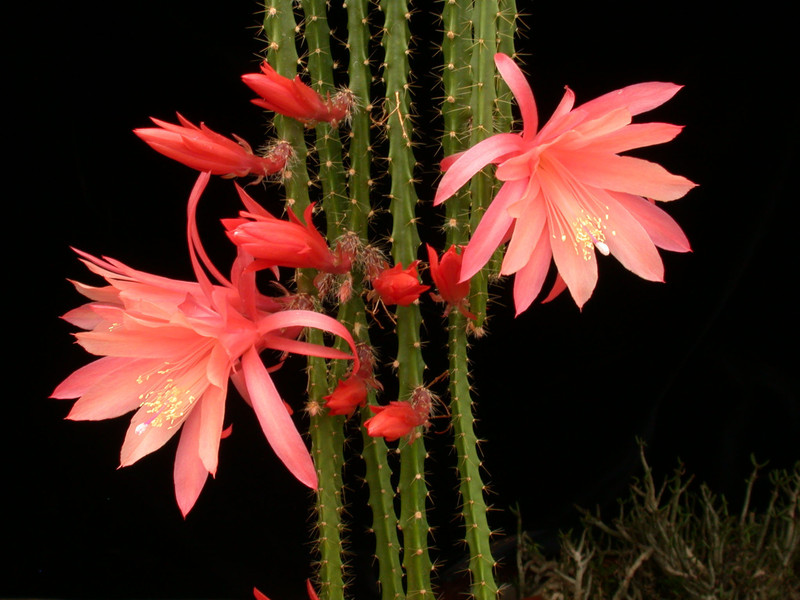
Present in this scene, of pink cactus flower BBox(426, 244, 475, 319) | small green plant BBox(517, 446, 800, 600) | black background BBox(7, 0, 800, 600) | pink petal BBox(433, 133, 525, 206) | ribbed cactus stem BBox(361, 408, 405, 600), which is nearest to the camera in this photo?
pink petal BBox(433, 133, 525, 206)

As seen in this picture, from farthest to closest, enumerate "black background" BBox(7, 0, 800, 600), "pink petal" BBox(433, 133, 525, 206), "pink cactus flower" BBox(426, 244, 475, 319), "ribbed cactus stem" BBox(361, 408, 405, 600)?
"black background" BBox(7, 0, 800, 600), "ribbed cactus stem" BBox(361, 408, 405, 600), "pink cactus flower" BBox(426, 244, 475, 319), "pink petal" BBox(433, 133, 525, 206)

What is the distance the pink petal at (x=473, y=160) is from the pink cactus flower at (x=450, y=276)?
0.10 m

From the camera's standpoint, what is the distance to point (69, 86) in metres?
1.37

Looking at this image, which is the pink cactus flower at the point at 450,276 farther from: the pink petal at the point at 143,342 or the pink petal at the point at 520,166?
the pink petal at the point at 143,342

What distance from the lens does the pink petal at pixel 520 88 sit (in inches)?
29.2

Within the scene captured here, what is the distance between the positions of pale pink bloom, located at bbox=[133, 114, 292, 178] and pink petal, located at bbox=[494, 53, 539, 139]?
0.81ft

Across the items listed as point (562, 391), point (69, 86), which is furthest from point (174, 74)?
point (562, 391)

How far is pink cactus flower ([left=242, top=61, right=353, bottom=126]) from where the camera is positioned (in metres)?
0.79

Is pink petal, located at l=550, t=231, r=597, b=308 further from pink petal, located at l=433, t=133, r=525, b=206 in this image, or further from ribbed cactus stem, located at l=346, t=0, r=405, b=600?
ribbed cactus stem, located at l=346, t=0, r=405, b=600

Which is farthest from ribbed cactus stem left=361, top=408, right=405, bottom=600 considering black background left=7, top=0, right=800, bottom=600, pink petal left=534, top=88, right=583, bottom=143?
Answer: black background left=7, top=0, right=800, bottom=600

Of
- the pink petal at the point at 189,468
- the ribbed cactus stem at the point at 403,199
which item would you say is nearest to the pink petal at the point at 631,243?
the ribbed cactus stem at the point at 403,199

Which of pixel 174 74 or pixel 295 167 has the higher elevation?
pixel 174 74

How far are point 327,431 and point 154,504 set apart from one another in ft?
2.51

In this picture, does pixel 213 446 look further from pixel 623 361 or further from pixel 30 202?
pixel 623 361
